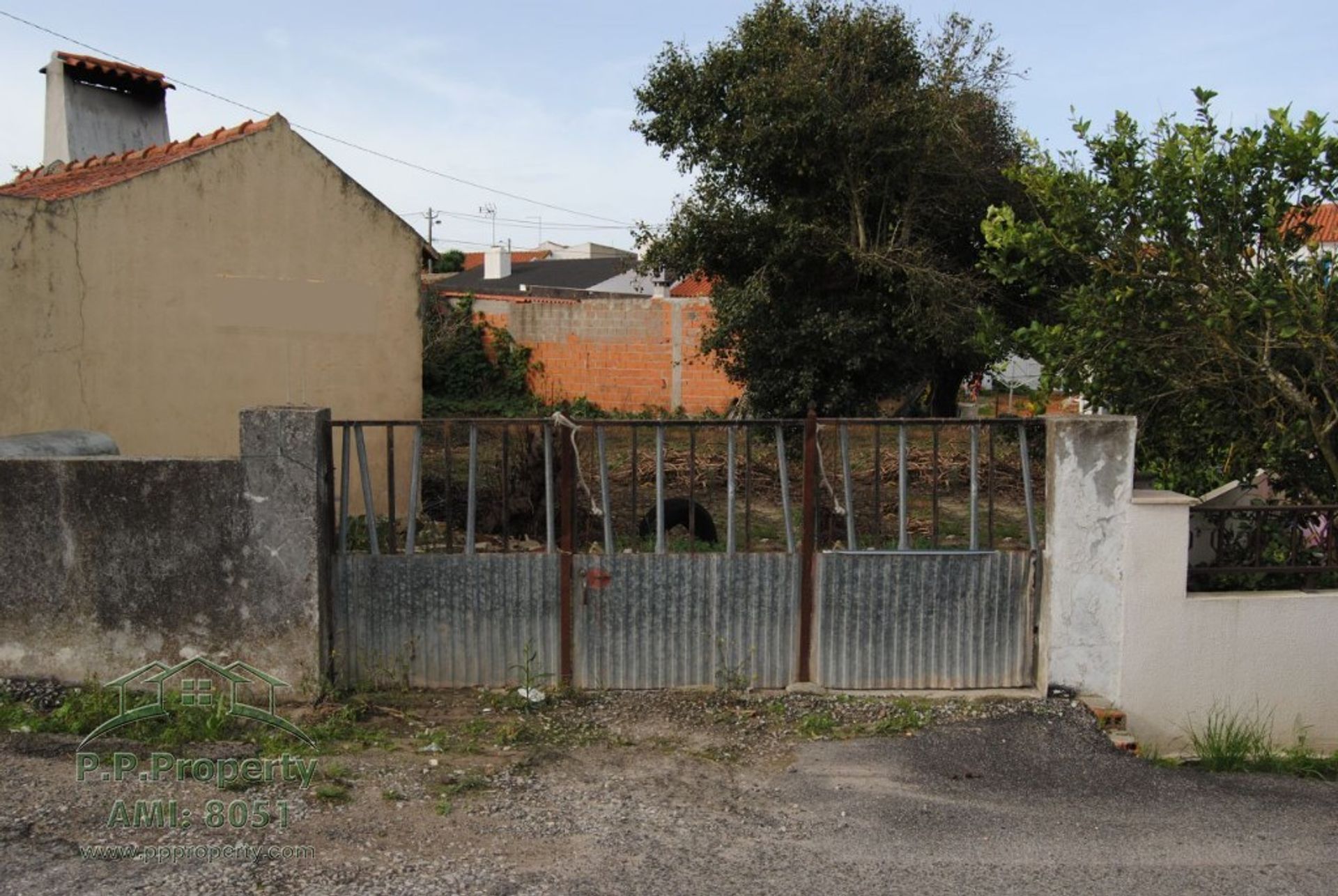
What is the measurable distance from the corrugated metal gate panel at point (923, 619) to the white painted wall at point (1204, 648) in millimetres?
572

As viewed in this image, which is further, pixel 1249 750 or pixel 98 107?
pixel 98 107

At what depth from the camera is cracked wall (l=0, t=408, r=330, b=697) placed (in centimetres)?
548

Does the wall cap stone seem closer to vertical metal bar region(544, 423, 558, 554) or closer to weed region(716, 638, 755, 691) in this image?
weed region(716, 638, 755, 691)

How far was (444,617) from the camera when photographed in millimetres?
5797

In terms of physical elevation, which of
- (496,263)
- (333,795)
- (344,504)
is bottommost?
(333,795)

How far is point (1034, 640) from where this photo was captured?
19.3 feet

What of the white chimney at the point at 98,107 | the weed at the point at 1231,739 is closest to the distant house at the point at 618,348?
the white chimney at the point at 98,107

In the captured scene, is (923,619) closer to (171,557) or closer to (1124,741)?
(1124,741)

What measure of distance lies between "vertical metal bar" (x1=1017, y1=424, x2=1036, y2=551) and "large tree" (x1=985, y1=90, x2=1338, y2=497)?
825 millimetres

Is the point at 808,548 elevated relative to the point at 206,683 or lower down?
elevated

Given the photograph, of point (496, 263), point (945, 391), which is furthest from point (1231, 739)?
point (496, 263)

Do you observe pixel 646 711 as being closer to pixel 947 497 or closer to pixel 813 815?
pixel 813 815

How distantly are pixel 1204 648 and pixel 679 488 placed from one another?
637cm

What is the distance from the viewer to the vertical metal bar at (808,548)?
18.9ft
